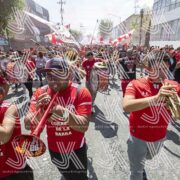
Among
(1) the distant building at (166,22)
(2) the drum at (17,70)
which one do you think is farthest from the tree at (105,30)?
(2) the drum at (17,70)

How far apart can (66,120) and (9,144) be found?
23.4 inches

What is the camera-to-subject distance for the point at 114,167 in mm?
4711

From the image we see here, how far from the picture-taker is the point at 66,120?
2.62 meters

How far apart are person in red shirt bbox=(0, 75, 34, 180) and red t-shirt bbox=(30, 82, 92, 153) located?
0.41m

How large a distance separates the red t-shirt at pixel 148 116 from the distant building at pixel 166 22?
26025 mm

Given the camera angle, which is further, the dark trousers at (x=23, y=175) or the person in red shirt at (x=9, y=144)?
the dark trousers at (x=23, y=175)

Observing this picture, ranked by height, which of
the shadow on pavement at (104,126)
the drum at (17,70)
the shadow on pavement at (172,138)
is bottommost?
the shadow on pavement at (104,126)

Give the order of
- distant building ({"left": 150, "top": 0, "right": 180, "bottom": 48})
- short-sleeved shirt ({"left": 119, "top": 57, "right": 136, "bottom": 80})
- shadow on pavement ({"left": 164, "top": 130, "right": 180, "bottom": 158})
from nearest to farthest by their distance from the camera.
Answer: shadow on pavement ({"left": 164, "top": 130, "right": 180, "bottom": 158}), short-sleeved shirt ({"left": 119, "top": 57, "right": 136, "bottom": 80}), distant building ({"left": 150, "top": 0, "right": 180, "bottom": 48})

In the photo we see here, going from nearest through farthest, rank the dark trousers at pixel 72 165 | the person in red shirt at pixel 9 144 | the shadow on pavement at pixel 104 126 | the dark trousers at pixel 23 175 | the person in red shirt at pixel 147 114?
the person in red shirt at pixel 9 144 < the dark trousers at pixel 23 175 < the dark trousers at pixel 72 165 < the person in red shirt at pixel 147 114 < the shadow on pavement at pixel 104 126

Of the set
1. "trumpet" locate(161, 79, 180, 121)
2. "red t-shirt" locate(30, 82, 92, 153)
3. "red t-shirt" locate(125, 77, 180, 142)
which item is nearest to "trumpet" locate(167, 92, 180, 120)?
"trumpet" locate(161, 79, 180, 121)

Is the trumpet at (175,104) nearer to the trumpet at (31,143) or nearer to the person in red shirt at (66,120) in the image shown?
the person in red shirt at (66,120)

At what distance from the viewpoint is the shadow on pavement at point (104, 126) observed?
643cm

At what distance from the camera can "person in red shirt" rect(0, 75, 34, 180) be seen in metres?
2.27

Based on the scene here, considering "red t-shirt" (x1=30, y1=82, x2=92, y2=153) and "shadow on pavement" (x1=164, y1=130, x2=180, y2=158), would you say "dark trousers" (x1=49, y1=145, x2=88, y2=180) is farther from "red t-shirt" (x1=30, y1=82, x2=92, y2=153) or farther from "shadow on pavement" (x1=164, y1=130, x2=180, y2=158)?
"shadow on pavement" (x1=164, y1=130, x2=180, y2=158)
